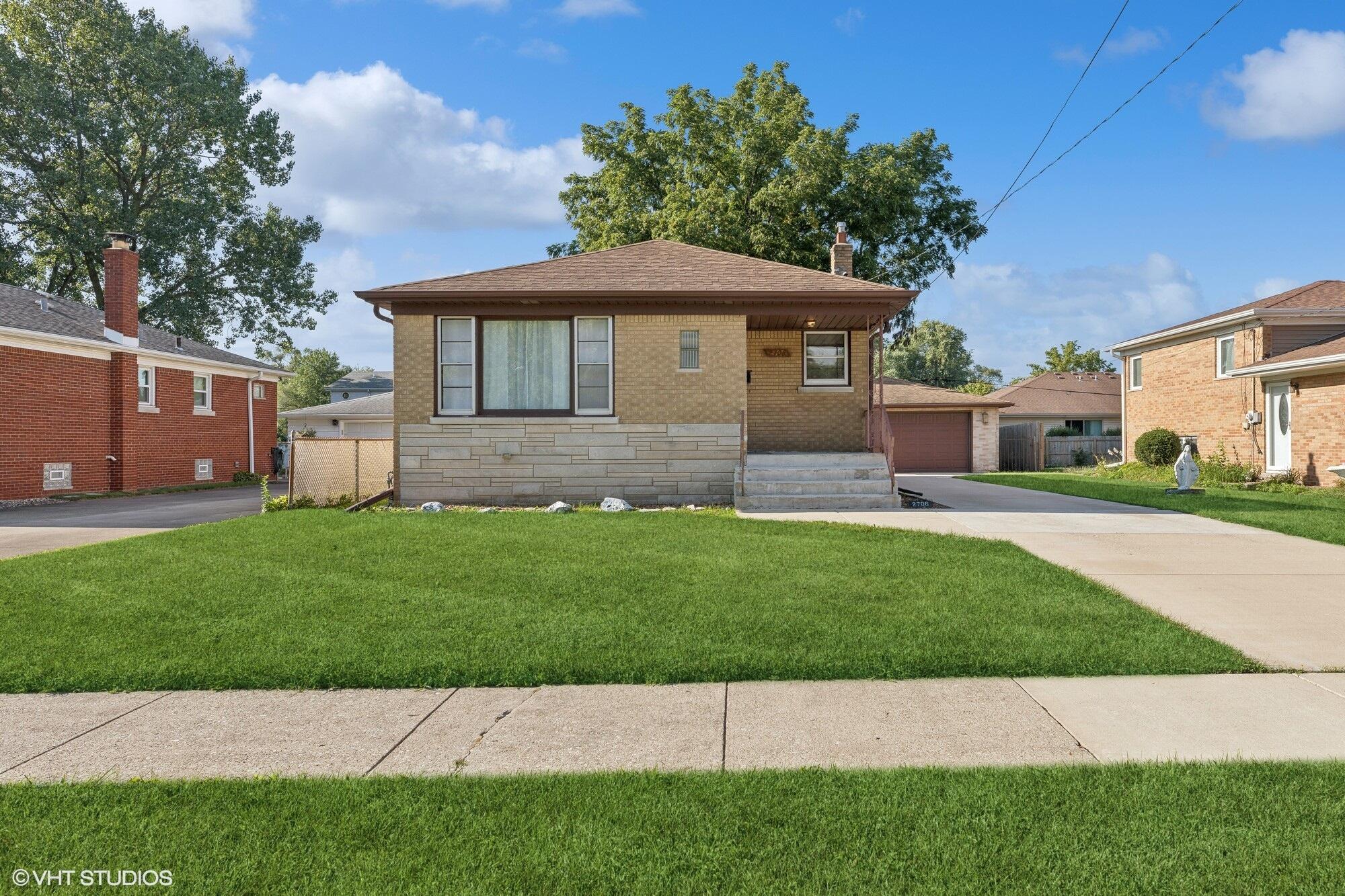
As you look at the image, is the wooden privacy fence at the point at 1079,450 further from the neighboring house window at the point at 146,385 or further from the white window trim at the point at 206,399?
the neighboring house window at the point at 146,385

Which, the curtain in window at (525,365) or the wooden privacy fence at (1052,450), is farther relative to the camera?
the wooden privacy fence at (1052,450)

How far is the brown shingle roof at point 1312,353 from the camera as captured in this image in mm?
17438

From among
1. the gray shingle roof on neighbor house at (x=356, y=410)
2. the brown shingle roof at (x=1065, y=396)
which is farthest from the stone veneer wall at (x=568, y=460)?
the brown shingle roof at (x=1065, y=396)

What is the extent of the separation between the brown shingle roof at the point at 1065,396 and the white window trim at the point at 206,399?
2878 centimetres

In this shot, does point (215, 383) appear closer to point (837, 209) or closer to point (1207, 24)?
point (837, 209)

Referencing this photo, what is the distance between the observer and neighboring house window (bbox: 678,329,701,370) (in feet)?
44.1

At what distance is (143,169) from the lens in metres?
31.1

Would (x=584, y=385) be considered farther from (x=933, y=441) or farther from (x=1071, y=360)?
(x=1071, y=360)

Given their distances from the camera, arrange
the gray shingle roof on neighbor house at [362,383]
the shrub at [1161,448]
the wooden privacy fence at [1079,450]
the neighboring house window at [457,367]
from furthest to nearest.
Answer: the gray shingle roof on neighbor house at [362,383] < the wooden privacy fence at [1079,450] < the shrub at [1161,448] < the neighboring house window at [457,367]

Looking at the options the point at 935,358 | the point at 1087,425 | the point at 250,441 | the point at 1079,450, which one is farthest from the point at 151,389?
the point at 935,358

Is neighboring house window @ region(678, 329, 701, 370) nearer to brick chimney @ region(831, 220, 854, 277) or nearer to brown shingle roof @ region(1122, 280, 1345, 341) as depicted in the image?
brick chimney @ region(831, 220, 854, 277)

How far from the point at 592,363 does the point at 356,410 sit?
724 inches

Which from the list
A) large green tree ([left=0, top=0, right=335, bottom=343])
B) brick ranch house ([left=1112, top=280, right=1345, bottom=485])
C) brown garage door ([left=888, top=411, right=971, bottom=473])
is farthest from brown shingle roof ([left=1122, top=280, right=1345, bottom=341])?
large green tree ([left=0, top=0, right=335, bottom=343])

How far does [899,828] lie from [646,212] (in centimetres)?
2681
